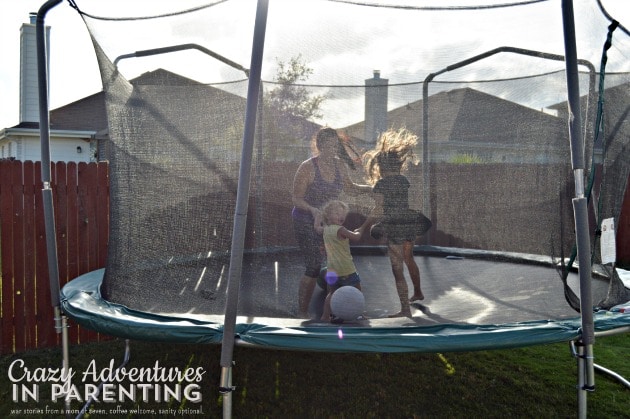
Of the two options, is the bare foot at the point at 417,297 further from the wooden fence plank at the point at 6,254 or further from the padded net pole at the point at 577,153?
the wooden fence plank at the point at 6,254

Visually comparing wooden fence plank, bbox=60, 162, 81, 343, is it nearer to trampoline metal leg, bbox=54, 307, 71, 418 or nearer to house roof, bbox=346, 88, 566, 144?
trampoline metal leg, bbox=54, 307, 71, 418

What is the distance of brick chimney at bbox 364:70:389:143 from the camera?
7.68ft

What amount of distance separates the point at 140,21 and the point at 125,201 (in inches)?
32.3

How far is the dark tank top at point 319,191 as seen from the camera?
7.29 ft

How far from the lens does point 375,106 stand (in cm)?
241

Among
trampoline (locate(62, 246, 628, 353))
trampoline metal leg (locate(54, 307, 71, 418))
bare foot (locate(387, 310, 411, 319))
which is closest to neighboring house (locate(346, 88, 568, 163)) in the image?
trampoline (locate(62, 246, 628, 353))

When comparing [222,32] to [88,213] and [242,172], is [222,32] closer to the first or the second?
[242,172]

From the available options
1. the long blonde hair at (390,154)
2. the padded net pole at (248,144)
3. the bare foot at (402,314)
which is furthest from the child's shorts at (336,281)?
the padded net pole at (248,144)

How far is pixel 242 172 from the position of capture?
181 cm

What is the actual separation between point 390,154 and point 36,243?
8.30 feet

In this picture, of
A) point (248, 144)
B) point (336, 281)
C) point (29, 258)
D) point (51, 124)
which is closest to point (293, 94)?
point (248, 144)

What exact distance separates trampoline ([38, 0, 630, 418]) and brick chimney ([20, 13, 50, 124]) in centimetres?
930

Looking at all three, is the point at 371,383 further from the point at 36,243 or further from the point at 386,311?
the point at 36,243

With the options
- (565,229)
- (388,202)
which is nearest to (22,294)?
(388,202)
